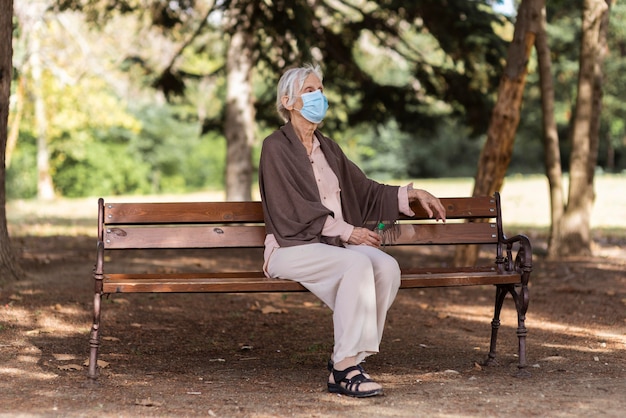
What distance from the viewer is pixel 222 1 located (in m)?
→ 11.2

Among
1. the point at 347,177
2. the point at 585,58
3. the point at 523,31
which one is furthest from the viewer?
the point at 585,58

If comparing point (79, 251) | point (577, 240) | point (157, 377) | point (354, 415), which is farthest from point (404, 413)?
point (79, 251)

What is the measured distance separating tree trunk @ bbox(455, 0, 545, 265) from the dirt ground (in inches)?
44.0

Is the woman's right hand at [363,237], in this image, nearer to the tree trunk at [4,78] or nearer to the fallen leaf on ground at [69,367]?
the fallen leaf on ground at [69,367]

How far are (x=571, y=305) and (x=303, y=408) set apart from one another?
13.6 feet

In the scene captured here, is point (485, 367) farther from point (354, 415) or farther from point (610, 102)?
point (610, 102)

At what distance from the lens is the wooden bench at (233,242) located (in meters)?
4.93

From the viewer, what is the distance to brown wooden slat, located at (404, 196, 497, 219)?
565 cm

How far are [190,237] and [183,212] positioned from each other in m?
0.14

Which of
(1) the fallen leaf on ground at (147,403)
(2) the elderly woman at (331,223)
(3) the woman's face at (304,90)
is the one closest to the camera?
(1) the fallen leaf on ground at (147,403)

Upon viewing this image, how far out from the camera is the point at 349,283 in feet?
15.8

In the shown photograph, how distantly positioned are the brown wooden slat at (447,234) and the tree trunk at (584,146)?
5.49m

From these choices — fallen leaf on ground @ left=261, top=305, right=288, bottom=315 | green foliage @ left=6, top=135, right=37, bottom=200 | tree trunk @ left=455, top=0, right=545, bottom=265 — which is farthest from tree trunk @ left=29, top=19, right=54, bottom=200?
fallen leaf on ground @ left=261, top=305, right=288, bottom=315

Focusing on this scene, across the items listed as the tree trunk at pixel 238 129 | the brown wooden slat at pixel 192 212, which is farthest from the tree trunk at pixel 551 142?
the tree trunk at pixel 238 129
